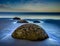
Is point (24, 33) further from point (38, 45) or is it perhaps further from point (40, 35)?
point (38, 45)

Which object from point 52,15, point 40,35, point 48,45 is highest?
point 52,15

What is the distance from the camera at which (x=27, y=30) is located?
3711mm

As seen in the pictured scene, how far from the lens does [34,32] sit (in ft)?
12.1

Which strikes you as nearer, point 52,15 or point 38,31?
point 38,31

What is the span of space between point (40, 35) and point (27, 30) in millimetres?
275

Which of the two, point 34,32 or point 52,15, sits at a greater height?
point 52,15

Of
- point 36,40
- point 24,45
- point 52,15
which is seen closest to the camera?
point 24,45

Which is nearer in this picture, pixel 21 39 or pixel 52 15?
pixel 21 39

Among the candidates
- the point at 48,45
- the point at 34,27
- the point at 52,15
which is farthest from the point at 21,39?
the point at 52,15

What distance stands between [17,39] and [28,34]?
0.23 m

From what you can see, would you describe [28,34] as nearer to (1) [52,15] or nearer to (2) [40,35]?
(2) [40,35]

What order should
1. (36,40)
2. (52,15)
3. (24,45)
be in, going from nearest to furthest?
(24,45)
(36,40)
(52,15)

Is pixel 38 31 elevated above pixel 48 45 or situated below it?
above

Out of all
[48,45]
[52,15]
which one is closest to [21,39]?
[48,45]
